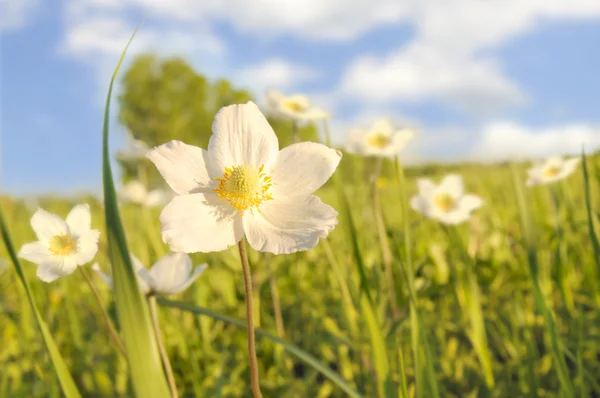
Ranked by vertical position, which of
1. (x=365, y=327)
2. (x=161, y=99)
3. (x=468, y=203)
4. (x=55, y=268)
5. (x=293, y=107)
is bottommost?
(x=365, y=327)

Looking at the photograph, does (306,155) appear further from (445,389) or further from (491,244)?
(491,244)

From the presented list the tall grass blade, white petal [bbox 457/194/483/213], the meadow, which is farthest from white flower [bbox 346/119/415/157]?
the tall grass blade

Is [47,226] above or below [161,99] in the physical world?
below

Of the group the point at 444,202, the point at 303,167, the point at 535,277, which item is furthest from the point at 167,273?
the point at 444,202

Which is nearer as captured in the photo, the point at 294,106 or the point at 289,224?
the point at 289,224

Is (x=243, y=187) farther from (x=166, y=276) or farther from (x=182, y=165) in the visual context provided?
(x=166, y=276)

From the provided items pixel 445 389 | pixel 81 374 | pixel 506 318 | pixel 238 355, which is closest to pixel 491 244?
pixel 506 318

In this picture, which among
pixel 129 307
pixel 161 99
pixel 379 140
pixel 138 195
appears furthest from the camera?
pixel 161 99
